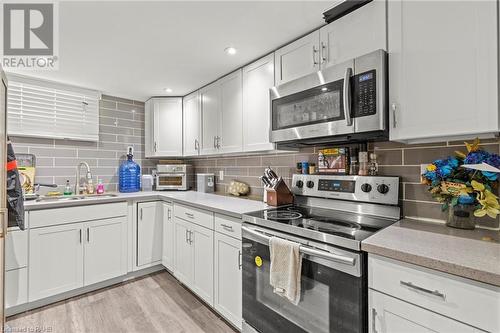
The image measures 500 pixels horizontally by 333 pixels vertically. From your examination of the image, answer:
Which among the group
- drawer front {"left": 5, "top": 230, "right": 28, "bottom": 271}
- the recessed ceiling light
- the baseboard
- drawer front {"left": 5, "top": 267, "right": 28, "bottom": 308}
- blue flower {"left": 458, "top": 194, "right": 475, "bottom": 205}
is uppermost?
the recessed ceiling light

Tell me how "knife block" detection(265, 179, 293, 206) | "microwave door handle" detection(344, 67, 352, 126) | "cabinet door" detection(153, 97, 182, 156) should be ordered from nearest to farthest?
"microwave door handle" detection(344, 67, 352, 126) → "knife block" detection(265, 179, 293, 206) → "cabinet door" detection(153, 97, 182, 156)

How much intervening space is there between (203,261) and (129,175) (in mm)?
Answer: 1674

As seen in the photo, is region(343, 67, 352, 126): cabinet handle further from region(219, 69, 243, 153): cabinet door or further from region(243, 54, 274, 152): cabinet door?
region(219, 69, 243, 153): cabinet door

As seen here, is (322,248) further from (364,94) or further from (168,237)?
(168,237)

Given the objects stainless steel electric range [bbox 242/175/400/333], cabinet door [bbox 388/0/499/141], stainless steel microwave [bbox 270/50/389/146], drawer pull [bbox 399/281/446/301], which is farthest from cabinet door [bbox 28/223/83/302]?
cabinet door [bbox 388/0/499/141]

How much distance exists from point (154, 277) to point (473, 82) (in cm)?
307

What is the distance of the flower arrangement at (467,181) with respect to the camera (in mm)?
1074

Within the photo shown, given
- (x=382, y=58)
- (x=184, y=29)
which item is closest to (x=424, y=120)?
(x=382, y=58)

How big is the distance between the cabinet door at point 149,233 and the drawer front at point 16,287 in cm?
91

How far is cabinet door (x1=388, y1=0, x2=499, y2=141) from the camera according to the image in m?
0.97

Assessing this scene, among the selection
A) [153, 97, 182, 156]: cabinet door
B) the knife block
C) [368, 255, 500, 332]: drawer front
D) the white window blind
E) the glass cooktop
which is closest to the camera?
[368, 255, 500, 332]: drawer front

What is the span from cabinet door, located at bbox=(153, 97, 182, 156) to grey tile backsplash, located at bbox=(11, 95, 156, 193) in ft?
1.32

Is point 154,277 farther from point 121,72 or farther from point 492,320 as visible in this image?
point 492,320

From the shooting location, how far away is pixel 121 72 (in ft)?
7.72
